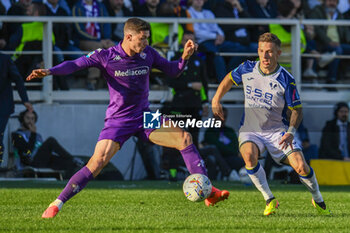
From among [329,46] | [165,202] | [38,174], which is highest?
[329,46]

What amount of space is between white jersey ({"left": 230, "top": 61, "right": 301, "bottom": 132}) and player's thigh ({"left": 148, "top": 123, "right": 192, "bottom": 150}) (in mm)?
950

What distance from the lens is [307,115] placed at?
16.5m

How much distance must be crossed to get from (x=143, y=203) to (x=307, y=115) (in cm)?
744

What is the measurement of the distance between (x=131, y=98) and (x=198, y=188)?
121 centimetres

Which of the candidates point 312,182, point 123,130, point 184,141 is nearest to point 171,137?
point 184,141

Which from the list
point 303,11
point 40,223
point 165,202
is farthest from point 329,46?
point 40,223

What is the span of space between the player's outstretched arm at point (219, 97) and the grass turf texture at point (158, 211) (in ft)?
3.59

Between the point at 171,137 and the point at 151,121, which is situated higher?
the point at 151,121

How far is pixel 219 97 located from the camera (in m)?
8.74

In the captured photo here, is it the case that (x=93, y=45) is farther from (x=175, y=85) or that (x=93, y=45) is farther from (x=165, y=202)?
(x=165, y=202)

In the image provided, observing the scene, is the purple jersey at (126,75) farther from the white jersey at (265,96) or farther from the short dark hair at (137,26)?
the white jersey at (265,96)

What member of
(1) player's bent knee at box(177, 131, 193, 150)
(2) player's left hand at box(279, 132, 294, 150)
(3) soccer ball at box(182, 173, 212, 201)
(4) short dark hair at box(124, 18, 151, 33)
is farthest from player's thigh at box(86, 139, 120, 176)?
(2) player's left hand at box(279, 132, 294, 150)

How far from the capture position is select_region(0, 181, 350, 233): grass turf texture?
7.24m

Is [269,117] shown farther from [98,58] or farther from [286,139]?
[98,58]
